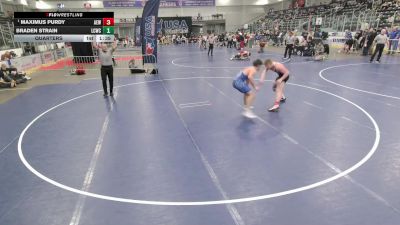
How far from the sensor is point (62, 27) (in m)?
12.1

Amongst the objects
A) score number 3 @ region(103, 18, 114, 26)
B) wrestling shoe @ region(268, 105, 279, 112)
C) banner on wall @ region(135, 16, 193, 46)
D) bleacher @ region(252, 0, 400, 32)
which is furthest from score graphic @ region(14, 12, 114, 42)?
banner on wall @ region(135, 16, 193, 46)

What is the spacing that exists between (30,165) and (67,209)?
177 centimetres

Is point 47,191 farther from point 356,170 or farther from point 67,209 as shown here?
point 356,170

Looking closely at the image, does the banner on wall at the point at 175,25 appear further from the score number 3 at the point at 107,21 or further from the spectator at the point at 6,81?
the spectator at the point at 6,81

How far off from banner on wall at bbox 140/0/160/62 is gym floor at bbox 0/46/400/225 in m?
5.37

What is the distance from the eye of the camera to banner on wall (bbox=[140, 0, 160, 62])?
13.9m

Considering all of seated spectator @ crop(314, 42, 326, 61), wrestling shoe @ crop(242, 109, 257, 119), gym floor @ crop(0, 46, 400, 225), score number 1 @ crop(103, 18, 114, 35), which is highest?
score number 1 @ crop(103, 18, 114, 35)

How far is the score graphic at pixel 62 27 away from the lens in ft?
38.8

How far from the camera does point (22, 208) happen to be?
3914 millimetres

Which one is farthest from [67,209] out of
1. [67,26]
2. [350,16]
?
[350,16]

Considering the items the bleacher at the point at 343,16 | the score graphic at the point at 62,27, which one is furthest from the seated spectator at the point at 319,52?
the score graphic at the point at 62,27

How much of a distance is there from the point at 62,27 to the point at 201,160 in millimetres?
9854

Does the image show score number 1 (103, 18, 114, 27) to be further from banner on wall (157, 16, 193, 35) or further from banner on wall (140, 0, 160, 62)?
banner on wall (157, 16, 193, 35)

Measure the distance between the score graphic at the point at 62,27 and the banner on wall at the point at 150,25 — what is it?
77.1 inches
